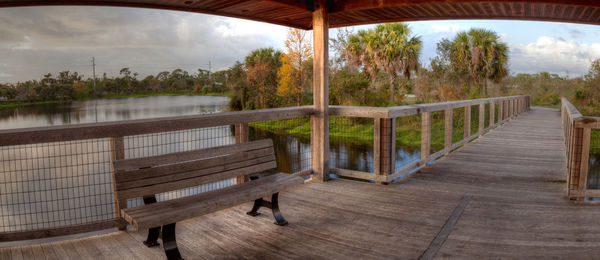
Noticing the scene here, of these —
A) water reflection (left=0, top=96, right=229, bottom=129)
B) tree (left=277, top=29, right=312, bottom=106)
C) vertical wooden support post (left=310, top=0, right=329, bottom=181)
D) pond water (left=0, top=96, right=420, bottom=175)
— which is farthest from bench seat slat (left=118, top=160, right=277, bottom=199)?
water reflection (left=0, top=96, right=229, bottom=129)

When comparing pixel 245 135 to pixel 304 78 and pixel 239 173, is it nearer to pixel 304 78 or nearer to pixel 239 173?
pixel 239 173

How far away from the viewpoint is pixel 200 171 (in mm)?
2932

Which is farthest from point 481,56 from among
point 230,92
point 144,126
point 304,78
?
point 144,126

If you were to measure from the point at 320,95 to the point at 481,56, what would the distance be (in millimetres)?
23601

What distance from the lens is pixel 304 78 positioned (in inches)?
985

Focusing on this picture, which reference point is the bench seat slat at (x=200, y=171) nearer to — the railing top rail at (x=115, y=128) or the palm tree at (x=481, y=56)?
the railing top rail at (x=115, y=128)

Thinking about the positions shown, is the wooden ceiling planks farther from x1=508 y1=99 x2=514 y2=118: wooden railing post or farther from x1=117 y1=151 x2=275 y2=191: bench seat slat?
x1=508 y1=99 x2=514 y2=118: wooden railing post

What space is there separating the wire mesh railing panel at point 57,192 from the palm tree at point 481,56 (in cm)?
2193

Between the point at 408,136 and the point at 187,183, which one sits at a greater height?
the point at 187,183

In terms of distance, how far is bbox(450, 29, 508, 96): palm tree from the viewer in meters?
24.3

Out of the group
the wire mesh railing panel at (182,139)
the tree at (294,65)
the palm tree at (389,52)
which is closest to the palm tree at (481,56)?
the palm tree at (389,52)

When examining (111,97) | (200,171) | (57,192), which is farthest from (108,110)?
(200,171)

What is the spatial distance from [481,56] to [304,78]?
39.1 feet

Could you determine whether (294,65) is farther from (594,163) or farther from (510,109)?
(594,163)
